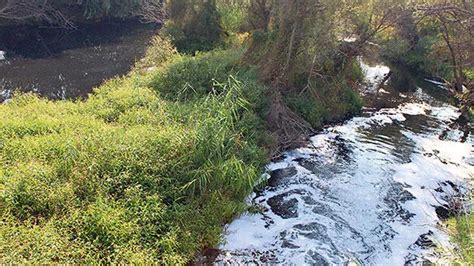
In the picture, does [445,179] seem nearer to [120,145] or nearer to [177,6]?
[120,145]

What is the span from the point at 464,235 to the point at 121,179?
6.17 metres

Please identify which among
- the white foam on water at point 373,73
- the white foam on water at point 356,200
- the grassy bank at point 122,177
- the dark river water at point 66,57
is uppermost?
the grassy bank at point 122,177

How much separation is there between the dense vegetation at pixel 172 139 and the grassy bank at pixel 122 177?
0.07 feet

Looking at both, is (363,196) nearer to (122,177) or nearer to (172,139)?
(172,139)

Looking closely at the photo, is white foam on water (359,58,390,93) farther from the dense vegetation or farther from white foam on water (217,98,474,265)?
white foam on water (217,98,474,265)

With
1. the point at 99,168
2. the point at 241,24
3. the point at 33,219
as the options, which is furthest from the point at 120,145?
the point at 241,24

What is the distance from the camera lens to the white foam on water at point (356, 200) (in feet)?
25.4

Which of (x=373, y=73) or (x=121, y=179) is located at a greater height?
(x=121, y=179)

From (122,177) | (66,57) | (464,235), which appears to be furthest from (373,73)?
(122,177)

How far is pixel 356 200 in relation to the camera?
9.39 meters

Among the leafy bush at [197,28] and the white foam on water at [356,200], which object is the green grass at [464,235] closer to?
the white foam on water at [356,200]

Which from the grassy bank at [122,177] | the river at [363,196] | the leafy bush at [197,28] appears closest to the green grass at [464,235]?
the river at [363,196]

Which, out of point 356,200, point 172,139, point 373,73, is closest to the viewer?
point 172,139

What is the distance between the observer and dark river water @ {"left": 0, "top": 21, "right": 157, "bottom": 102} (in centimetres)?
1602
